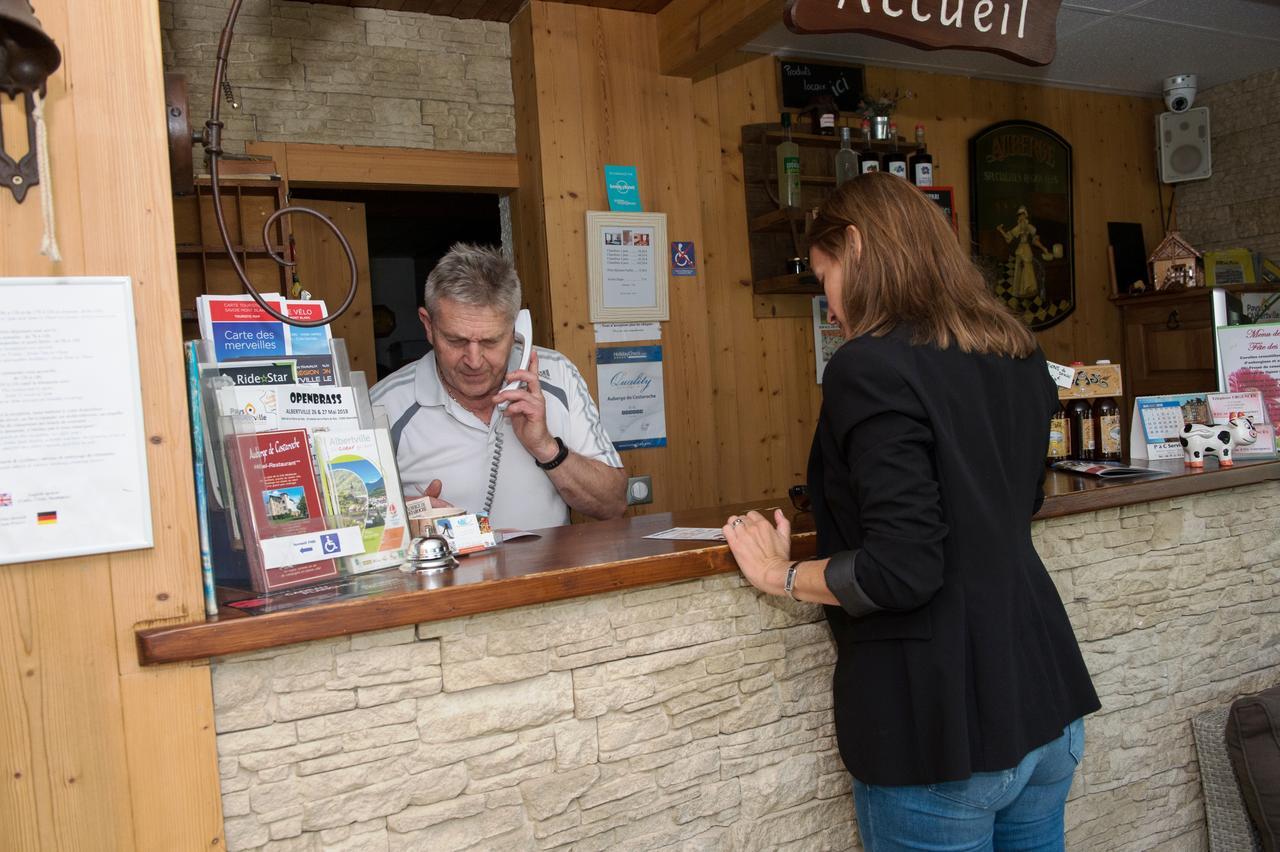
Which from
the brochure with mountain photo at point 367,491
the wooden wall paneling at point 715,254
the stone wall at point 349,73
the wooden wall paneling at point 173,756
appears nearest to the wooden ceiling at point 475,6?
the stone wall at point 349,73

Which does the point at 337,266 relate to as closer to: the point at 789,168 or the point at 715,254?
the point at 715,254

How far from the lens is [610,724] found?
1817 millimetres

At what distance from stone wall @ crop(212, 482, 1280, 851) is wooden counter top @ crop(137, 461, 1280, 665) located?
6cm

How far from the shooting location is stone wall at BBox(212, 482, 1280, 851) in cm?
156

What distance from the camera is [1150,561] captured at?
2549 millimetres

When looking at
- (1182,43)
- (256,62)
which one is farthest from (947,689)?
(1182,43)

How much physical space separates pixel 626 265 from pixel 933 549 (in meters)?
3.40

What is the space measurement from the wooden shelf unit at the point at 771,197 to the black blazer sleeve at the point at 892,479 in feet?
11.6

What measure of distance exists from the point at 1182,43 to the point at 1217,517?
387 centimetres

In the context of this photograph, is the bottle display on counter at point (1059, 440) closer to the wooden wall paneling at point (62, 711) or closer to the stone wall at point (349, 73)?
the wooden wall paneling at point (62, 711)

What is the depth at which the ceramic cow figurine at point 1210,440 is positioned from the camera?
9.09 feet

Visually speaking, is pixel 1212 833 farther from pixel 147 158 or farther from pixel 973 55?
pixel 973 55

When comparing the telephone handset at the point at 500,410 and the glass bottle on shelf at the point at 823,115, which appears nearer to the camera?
the telephone handset at the point at 500,410

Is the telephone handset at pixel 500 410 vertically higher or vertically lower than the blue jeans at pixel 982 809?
higher
